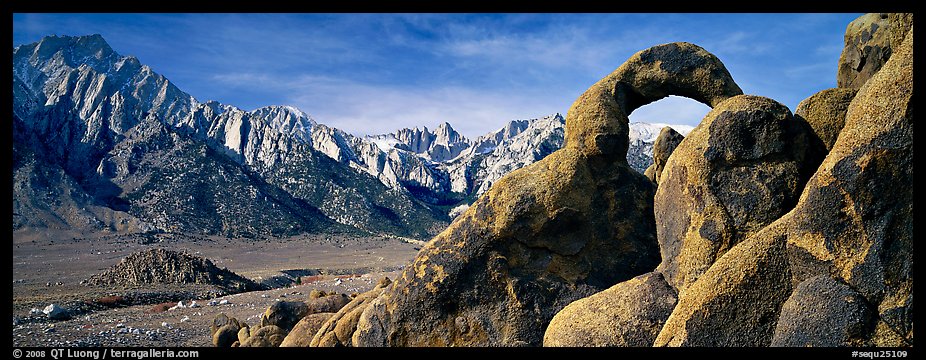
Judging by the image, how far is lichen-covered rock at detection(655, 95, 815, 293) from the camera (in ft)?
30.8

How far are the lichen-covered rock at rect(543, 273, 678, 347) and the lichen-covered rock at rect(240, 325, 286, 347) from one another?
11.0m

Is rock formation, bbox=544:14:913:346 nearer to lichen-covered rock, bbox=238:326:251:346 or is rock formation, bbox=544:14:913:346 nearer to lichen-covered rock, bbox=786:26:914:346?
lichen-covered rock, bbox=786:26:914:346

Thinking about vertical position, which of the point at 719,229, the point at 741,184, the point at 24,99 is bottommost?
the point at 719,229

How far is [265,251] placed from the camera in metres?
107

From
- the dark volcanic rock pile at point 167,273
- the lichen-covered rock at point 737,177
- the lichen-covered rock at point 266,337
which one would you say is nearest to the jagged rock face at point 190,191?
the dark volcanic rock pile at point 167,273

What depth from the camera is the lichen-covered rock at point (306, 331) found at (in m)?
16.2

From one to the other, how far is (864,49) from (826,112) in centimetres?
174

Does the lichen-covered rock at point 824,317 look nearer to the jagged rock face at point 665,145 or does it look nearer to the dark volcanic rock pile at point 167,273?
the jagged rock face at point 665,145

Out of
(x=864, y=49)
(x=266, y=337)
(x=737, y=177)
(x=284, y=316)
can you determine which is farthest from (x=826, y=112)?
(x=284, y=316)

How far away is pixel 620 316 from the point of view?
976 cm

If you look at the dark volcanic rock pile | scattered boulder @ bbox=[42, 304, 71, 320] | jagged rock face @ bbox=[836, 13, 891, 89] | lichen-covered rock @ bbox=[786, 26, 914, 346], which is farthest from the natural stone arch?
the dark volcanic rock pile
